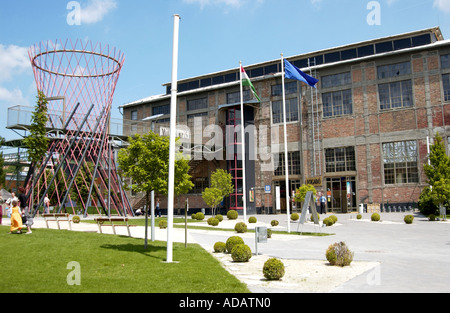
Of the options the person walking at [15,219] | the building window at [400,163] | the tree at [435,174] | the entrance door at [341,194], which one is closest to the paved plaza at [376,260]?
the person walking at [15,219]

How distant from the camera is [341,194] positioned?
37.8 m

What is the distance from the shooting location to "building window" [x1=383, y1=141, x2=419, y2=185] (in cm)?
3472

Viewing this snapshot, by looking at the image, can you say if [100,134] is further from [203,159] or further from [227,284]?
[227,284]

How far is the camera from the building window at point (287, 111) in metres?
41.3

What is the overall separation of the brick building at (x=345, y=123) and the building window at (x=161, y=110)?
18.4 feet

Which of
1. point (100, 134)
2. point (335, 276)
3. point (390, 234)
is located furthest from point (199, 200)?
point (335, 276)

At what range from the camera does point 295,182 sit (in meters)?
40.7

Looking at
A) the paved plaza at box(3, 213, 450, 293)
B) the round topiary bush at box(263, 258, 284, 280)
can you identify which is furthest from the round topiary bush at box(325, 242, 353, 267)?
the round topiary bush at box(263, 258, 284, 280)

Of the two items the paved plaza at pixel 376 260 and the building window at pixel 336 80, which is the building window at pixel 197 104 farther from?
the paved plaza at pixel 376 260

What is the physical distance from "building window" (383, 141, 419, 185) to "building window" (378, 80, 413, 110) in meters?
3.69
